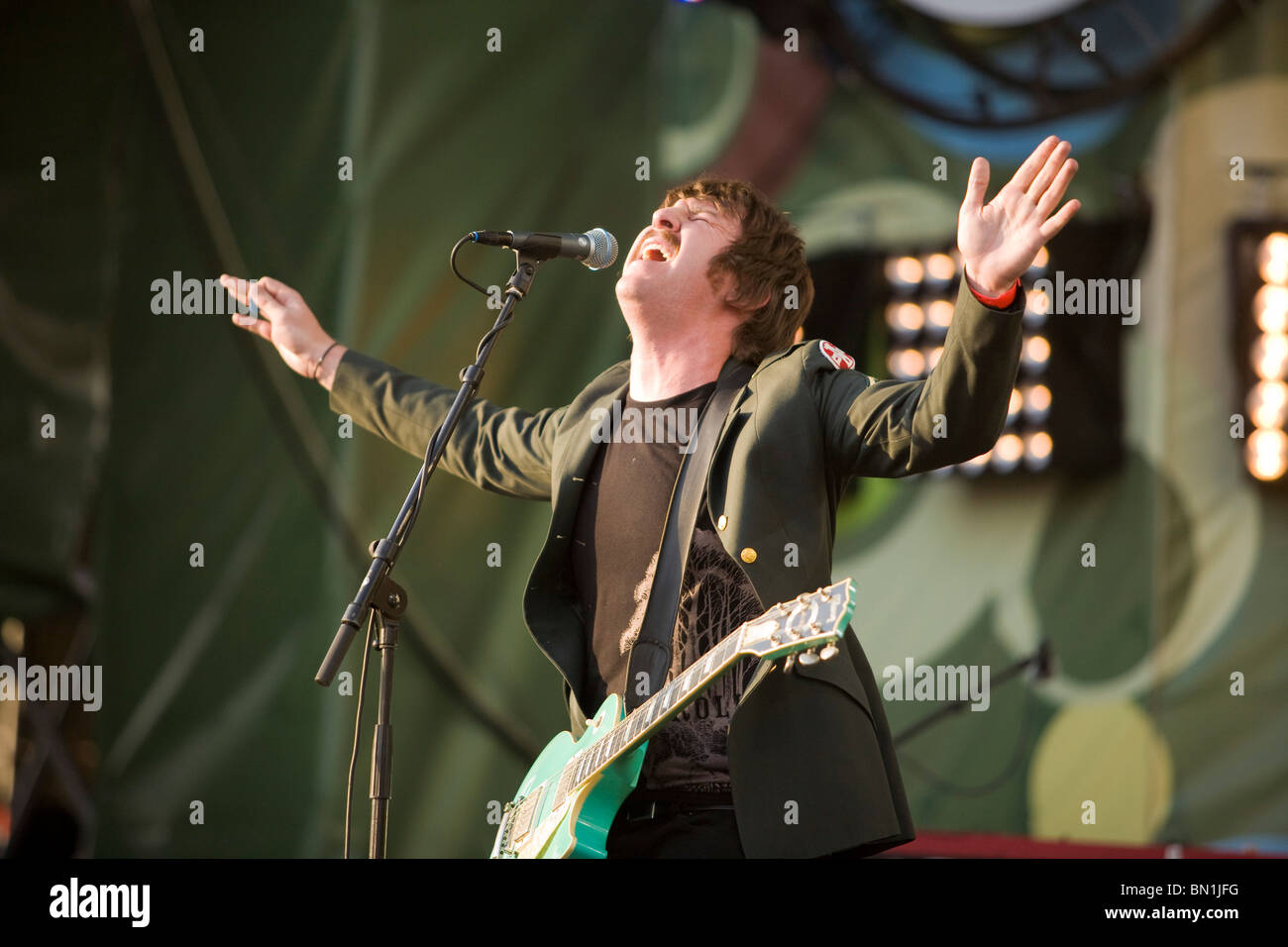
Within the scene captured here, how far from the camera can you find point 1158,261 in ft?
14.6

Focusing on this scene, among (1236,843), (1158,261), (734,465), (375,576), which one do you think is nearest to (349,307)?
(375,576)

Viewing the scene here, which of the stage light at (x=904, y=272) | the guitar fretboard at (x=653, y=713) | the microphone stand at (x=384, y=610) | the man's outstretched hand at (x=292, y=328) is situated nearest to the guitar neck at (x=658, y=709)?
the guitar fretboard at (x=653, y=713)

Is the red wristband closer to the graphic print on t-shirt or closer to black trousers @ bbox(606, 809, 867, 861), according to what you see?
the graphic print on t-shirt

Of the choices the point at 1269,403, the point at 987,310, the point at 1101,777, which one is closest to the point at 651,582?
the point at 987,310

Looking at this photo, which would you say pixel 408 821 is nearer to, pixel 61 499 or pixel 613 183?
pixel 61 499

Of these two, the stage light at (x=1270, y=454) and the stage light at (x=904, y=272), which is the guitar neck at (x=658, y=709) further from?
the stage light at (x=1270, y=454)

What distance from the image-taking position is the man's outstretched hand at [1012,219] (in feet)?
7.33

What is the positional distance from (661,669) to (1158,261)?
8.99 ft

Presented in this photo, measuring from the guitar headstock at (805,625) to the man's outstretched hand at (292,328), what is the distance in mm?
1621

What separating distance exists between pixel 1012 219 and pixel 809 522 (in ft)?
2.15

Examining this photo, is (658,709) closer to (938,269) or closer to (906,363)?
(906,363)

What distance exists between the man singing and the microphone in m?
0.08

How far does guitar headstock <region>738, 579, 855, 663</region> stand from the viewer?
2029mm
